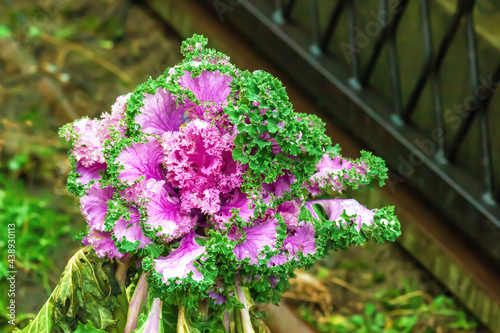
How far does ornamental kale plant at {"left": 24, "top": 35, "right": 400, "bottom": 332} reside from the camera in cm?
99

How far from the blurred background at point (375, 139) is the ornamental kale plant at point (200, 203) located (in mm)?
835

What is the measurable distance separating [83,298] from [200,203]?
278 mm

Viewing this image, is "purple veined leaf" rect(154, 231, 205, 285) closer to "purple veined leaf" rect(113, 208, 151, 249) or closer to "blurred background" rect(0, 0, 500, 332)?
"purple veined leaf" rect(113, 208, 151, 249)

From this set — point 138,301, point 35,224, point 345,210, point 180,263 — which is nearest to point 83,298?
point 138,301

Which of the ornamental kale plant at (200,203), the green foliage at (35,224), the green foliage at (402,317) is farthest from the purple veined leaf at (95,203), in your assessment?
the green foliage at (402,317)

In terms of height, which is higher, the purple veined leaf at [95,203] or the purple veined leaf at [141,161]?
the purple veined leaf at [141,161]

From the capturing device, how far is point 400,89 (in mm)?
2262

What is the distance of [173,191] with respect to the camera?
106 centimetres

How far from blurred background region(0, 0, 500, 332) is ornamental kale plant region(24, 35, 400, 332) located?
0.83m

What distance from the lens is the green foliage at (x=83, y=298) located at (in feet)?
3.63

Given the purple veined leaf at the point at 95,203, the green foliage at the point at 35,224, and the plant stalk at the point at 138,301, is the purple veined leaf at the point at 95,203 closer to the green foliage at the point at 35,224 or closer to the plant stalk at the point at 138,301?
the plant stalk at the point at 138,301

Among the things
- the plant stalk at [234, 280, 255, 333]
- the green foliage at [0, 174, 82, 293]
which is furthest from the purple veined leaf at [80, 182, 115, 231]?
the green foliage at [0, 174, 82, 293]

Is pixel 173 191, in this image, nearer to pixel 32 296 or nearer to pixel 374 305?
pixel 32 296

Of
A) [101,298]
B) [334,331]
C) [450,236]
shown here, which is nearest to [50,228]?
[334,331]
